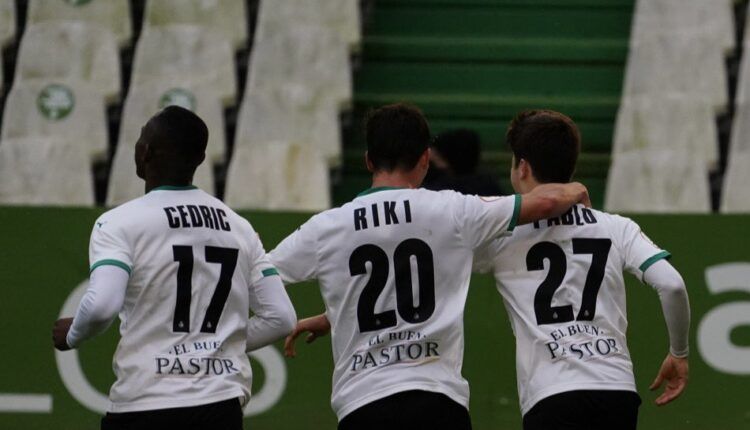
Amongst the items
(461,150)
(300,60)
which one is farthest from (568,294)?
(300,60)

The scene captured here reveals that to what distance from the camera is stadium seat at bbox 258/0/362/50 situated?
9.00m

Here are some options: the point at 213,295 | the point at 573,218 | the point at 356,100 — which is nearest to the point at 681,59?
the point at 356,100

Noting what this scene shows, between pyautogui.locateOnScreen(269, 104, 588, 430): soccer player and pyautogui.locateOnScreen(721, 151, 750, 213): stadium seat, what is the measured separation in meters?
3.77

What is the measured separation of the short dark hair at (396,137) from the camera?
4.07 meters

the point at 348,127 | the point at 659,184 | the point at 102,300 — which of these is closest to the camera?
the point at 102,300

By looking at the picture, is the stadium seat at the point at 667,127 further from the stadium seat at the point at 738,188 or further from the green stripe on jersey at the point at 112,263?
the green stripe on jersey at the point at 112,263

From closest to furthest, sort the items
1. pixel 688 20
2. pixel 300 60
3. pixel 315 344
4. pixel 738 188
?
pixel 315 344, pixel 738 188, pixel 300 60, pixel 688 20

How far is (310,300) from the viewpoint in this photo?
6465 millimetres

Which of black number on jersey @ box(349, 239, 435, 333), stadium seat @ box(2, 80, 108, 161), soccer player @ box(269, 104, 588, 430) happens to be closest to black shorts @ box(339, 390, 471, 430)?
soccer player @ box(269, 104, 588, 430)

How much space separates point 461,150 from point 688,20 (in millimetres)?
2940

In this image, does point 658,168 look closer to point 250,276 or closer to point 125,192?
point 125,192

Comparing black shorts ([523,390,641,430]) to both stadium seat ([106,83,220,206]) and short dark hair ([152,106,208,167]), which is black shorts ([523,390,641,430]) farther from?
stadium seat ([106,83,220,206])

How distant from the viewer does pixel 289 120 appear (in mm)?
A: 8312

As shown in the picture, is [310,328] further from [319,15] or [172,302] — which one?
[319,15]
